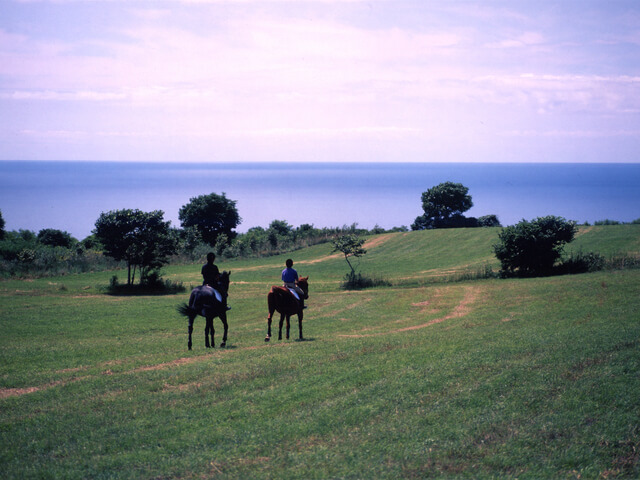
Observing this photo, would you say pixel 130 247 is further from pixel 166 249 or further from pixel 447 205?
pixel 447 205

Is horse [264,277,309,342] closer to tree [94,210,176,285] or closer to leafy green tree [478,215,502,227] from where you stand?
tree [94,210,176,285]

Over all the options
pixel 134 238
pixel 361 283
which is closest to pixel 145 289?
pixel 134 238

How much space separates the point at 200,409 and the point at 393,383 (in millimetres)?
3705

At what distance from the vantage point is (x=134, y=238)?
38.0 m

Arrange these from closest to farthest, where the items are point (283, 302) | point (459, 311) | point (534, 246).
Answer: point (283, 302) < point (459, 311) < point (534, 246)

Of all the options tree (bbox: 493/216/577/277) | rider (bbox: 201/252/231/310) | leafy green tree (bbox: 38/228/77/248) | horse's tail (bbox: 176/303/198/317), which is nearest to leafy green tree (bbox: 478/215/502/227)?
tree (bbox: 493/216/577/277)

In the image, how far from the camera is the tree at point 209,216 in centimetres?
9019

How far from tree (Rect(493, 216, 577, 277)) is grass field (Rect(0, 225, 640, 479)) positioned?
18371mm

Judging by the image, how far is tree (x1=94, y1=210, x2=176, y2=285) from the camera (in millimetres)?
37906

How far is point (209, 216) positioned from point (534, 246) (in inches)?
2580

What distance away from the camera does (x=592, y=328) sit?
564 inches

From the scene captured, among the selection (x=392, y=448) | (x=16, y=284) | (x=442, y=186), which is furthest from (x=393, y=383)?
(x=442, y=186)

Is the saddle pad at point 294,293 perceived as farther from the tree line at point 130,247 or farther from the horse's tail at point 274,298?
the tree line at point 130,247

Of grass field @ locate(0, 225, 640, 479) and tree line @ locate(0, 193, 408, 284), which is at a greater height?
tree line @ locate(0, 193, 408, 284)
